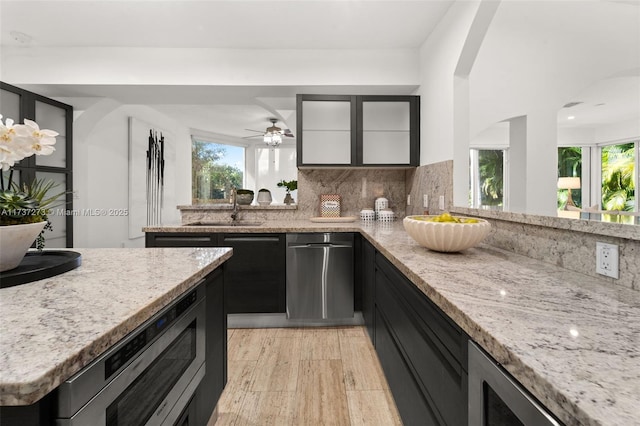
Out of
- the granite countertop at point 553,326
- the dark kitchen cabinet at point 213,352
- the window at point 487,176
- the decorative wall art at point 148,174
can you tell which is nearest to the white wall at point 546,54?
the granite countertop at point 553,326

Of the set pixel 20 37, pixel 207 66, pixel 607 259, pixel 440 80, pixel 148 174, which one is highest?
pixel 20 37

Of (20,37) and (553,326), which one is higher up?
(20,37)

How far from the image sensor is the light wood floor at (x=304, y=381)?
65.7 inches

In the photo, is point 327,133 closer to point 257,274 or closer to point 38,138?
point 257,274

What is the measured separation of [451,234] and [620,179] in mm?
4977

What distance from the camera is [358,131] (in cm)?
301

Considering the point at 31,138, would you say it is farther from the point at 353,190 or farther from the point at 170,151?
the point at 170,151

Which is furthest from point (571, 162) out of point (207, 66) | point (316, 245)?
point (207, 66)

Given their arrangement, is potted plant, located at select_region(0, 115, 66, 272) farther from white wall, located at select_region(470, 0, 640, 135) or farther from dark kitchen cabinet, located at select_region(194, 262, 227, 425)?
white wall, located at select_region(470, 0, 640, 135)

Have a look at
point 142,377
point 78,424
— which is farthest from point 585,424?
point 142,377

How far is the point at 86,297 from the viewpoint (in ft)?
2.66

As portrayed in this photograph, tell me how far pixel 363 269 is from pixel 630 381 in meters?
2.21

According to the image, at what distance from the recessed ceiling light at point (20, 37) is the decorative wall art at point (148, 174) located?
1714 mm

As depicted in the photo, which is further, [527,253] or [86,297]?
[527,253]
